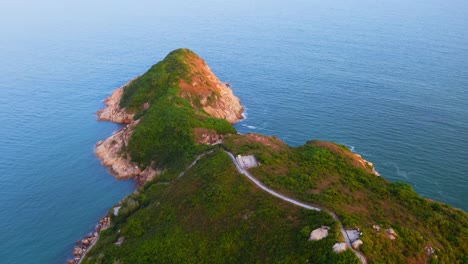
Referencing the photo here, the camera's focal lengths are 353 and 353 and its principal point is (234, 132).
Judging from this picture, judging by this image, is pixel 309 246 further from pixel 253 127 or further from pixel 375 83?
pixel 375 83

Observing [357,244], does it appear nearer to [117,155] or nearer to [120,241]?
[120,241]

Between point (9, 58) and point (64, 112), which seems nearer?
point (64, 112)

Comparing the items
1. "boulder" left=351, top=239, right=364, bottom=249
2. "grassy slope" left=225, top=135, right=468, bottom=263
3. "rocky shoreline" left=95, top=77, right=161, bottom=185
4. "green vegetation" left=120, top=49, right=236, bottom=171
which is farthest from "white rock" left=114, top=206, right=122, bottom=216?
"boulder" left=351, top=239, right=364, bottom=249

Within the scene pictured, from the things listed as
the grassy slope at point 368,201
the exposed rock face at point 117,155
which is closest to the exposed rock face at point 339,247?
the grassy slope at point 368,201

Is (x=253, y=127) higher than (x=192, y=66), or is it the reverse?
(x=192, y=66)

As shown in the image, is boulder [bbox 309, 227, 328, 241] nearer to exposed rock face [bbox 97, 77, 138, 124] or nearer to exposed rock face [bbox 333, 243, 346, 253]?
exposed rock face [bbox 333, 243, 346, 253]

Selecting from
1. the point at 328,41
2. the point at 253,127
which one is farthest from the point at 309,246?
the point at 328,41

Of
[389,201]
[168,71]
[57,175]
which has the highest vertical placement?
[168,71]
